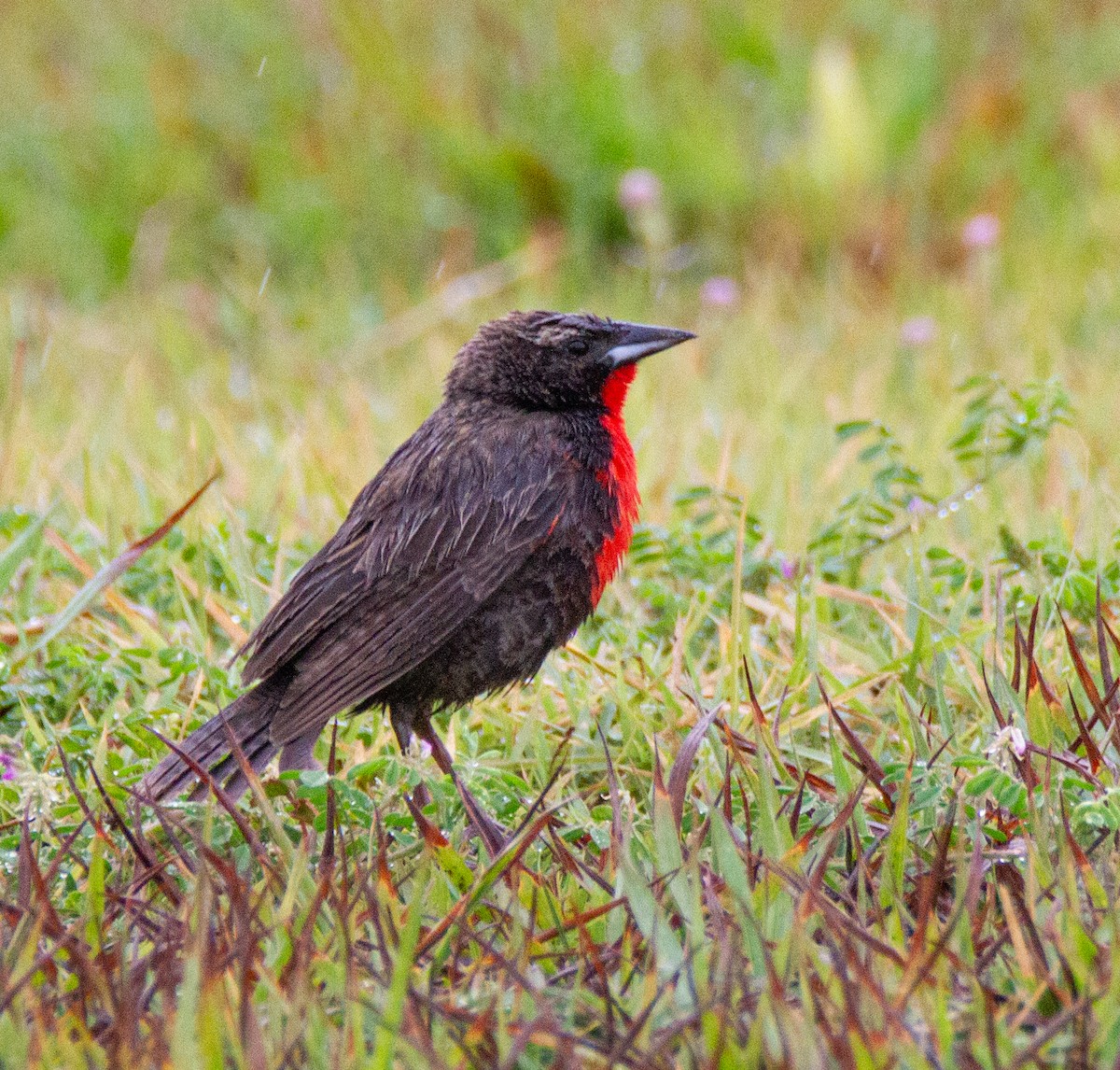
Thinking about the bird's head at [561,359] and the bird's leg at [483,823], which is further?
the bird's head at [561,359]

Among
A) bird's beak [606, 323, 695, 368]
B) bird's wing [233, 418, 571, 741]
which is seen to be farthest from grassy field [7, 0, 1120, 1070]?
bird's beak [606, 323, 695, 368]

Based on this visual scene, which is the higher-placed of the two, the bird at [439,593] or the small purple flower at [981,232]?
the small purple flower at [981,232]

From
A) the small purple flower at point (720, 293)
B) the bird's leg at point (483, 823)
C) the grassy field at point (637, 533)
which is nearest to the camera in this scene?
the grassy field at point (637, 533)

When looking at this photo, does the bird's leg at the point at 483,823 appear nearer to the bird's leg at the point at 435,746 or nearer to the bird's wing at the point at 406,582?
the bird's leg at the point at 435,746

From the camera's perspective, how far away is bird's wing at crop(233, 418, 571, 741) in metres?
3.33

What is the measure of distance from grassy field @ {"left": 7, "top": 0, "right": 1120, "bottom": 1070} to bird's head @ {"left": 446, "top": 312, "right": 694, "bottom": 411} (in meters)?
0.54

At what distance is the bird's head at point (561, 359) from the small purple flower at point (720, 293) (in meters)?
3.43

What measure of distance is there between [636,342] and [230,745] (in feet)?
4.10

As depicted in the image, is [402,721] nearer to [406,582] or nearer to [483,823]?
[406,582]

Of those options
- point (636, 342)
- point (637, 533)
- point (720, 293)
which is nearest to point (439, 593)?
point (636, 342)

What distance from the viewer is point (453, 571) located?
11.1ft

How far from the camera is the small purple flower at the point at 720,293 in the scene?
23.4 ft

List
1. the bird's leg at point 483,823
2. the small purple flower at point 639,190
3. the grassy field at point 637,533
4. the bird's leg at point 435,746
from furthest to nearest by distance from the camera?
the small purple flower at point 639,190
the bird's leg at point 435,746
the bird's leg at point 483,823
the grassy field at point 637,533

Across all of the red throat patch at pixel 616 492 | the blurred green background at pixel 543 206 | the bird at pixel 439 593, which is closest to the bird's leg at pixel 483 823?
the bird at pixel 439 593
